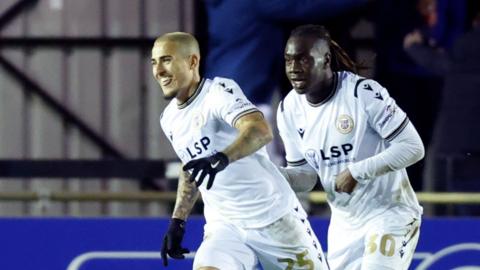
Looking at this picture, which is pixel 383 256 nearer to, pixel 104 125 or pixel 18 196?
pixel 18 196

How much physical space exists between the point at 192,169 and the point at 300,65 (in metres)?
0.91

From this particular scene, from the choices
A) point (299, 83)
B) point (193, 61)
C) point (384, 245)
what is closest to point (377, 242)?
point (384, 245)

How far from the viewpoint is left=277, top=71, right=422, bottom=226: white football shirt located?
25.5 feet

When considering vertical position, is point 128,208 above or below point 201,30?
below

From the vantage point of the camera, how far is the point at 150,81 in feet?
44.8

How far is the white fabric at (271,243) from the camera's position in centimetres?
771

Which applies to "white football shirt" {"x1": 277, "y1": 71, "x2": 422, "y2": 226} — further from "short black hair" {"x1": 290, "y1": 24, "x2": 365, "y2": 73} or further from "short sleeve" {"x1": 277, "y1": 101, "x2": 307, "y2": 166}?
"short black hair" {"x1": 290, "y1": 24, "x2": 365, "y2": 73}

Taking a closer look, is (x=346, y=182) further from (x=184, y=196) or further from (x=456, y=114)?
(x=456, y=114)

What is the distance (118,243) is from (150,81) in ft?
13.0

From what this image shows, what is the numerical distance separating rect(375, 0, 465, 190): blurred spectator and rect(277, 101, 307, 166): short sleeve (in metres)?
3.38

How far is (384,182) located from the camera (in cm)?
793

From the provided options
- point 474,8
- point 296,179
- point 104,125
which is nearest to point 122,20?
point 104,125

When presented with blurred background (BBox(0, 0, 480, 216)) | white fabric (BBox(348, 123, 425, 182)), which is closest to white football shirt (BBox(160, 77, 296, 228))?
white fabric (BBox(348, 123, 425, 182))


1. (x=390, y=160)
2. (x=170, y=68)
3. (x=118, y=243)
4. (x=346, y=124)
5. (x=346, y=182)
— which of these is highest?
(x=170, y=68)
